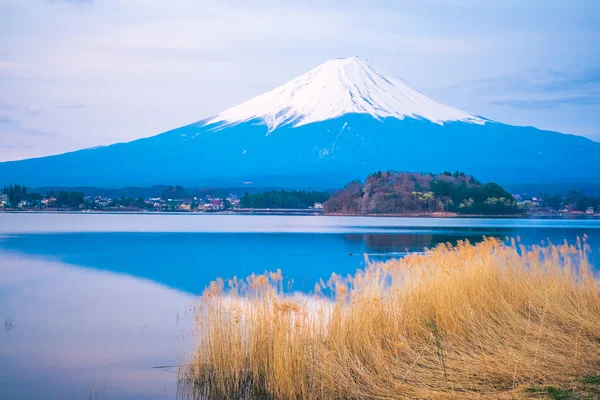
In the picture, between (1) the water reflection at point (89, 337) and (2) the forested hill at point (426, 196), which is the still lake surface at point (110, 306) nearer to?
(1) the water reflection at point (89, 337)

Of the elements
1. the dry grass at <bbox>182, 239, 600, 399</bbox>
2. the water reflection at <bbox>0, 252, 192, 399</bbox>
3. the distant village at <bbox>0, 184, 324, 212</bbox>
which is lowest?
the water reflection at <bbox>0, 252, 192, 399</bbox>

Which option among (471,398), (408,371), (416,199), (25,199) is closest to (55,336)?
(408,371)

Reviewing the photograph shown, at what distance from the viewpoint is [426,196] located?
11831 centimetres

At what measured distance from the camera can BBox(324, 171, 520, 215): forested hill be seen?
375ft

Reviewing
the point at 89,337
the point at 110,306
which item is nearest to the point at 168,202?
the point at 110,306

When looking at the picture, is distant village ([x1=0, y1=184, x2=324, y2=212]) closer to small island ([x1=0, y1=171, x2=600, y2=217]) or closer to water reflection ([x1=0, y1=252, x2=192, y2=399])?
small island ([x1=0, y1=171, x2=600, y2=217])

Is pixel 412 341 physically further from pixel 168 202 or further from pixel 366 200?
pixel 168 202

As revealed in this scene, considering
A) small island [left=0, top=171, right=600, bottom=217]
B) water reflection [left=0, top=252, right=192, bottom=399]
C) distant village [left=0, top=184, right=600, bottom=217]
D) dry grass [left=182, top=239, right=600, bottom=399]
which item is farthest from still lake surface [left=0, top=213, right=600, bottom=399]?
distant village [left=0, top=184, right=600, bottom=217]

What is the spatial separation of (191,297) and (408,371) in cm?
1148

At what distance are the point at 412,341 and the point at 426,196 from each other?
110 metres

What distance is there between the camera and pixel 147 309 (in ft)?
57.0

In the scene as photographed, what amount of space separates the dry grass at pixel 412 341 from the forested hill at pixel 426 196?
105 m

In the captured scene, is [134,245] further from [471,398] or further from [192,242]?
[471,398]

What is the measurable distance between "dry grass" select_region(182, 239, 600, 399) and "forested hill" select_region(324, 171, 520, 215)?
344 ft
